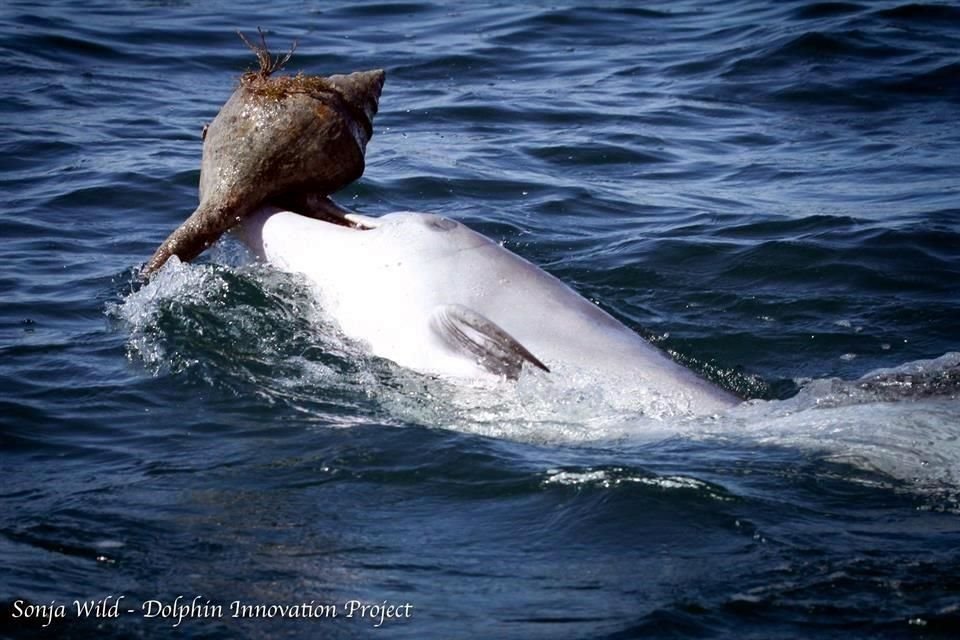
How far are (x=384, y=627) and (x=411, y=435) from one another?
2032 millimetres

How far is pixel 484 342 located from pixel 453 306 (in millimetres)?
327

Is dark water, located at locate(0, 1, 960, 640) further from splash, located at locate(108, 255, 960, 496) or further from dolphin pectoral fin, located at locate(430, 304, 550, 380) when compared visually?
dolphin pectoral fin, located at locate(430, 304, 550, 380)

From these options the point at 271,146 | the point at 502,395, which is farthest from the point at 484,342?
the point at 271,146

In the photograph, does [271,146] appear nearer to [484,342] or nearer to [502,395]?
[484,342]

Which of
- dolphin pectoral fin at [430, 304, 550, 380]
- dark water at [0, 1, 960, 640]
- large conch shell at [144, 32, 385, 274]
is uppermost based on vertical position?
large conch shell at [144, 32, 385, 274]

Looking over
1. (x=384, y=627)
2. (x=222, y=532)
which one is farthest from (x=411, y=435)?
(x=384, y=627)

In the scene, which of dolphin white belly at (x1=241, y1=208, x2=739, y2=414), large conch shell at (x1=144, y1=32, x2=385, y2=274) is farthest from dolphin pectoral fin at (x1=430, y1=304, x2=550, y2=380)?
large conch shell at (x1=144, y1=32, x2=385, y2=274)

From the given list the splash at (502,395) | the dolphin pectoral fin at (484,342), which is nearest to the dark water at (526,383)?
the splash at (502,395)

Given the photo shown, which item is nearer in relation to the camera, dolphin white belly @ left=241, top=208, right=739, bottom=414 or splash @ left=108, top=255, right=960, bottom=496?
splash @ left=108, top=255, right=960, bottom=496

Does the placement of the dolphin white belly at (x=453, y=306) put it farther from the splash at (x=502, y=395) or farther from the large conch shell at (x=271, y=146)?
the large conch shell at (x=271, y=146)

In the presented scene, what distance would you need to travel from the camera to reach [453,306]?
8.12 metres

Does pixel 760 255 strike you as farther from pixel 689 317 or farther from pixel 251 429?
pixel 251 429

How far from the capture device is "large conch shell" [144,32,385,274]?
872cm

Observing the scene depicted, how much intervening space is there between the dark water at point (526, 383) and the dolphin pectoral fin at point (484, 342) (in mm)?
170
